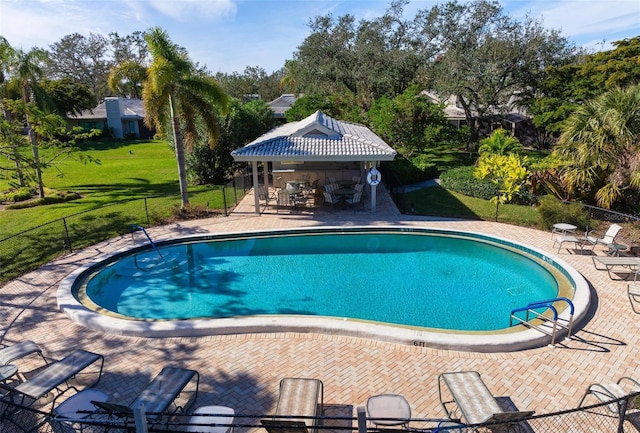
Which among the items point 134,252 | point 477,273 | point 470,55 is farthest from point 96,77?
point 477,273

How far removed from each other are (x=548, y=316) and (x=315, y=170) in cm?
1566

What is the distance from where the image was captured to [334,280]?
12859mm

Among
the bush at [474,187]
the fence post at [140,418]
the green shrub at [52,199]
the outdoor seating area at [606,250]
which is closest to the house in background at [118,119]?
the green shrub at [52,199]

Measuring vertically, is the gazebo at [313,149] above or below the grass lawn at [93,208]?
above

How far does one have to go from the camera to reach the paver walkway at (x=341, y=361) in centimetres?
695

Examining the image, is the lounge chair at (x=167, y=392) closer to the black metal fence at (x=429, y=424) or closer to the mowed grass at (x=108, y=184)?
the black metal fence at (x=429, y=424)

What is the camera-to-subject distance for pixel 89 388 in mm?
6879

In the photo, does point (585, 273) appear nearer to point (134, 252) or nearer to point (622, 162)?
point (622, 162)

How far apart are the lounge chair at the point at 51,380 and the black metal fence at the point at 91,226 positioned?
6.84m

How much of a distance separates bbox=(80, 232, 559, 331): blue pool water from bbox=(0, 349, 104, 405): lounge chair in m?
3.22

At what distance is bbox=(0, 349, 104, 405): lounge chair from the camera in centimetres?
652

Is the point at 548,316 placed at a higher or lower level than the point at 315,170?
lower

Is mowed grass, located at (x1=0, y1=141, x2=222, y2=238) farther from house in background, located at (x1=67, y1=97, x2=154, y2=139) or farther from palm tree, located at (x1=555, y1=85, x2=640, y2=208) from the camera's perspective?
palm tree, located at (x1=555, y1=85, x2=640, y2=208)

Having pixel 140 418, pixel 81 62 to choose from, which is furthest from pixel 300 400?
pixel 81 62
